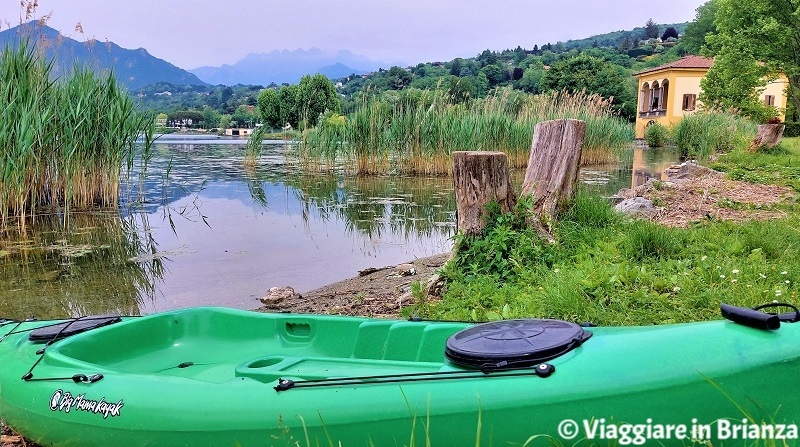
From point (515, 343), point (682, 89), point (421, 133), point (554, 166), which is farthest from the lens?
point (682, 89)

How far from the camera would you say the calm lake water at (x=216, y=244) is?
510 centimetres

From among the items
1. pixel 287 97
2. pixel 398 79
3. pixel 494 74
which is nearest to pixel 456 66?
pixel 494 74

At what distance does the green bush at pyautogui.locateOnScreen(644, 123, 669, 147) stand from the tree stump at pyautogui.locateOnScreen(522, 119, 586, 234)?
74.4 ft

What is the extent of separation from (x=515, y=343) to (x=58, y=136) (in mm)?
7441

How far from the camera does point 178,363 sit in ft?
9.82

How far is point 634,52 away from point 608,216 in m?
85.4

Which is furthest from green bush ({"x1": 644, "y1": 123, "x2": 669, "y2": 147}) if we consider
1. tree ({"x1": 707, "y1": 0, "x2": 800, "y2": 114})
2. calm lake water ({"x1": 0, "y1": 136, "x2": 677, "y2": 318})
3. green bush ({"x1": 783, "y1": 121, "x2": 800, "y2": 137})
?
calm lake water ({"x1": 0, "y1": 136, "x2": 677, "y2": 318})

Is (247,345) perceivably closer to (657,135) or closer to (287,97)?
(657,135)

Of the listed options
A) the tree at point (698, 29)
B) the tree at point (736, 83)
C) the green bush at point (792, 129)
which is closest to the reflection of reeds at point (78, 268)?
the tree at point (736, 83)

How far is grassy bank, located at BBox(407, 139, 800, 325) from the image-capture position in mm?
3240

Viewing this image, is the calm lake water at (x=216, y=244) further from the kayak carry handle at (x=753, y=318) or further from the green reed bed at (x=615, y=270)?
the kayak carry handle at (x=753, y=318)

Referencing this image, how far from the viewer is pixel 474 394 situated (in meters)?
1.76

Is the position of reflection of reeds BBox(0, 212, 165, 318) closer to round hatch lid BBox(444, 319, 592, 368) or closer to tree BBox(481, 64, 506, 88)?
round hatch lid BBox(444, 319, 592, 368)

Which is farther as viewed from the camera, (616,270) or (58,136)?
(58,136)
